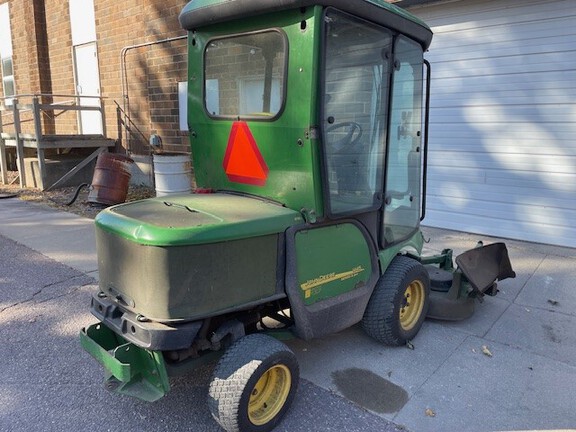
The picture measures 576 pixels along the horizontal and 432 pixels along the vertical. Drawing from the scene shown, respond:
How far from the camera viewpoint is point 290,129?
8.68 feet

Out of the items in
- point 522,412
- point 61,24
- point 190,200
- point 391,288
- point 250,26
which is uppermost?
point 61,24

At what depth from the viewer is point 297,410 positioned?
8.89 ft

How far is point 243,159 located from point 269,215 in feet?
1.76

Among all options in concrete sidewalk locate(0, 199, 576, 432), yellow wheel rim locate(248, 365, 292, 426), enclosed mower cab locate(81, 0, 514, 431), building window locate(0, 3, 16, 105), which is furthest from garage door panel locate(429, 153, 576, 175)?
building window locate(0, 3, 16, 105)

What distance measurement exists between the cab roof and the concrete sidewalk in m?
2.17

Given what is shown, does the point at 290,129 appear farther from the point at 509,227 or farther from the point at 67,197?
the point at 67,197

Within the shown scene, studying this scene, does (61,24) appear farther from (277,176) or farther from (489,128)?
(277,176)

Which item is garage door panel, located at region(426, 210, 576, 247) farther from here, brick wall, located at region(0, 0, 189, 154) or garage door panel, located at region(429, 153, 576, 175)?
brick wall, located at region(0, 0, 189, 154)

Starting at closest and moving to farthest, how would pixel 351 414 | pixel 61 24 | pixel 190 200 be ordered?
pixel 351 414 → pixel 190 200 → pixel 61 24

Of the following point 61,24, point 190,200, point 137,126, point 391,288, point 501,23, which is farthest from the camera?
point 61,24

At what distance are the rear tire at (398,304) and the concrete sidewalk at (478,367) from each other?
0.13 metres

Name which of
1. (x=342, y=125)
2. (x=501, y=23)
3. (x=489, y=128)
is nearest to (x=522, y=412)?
(x=342, y=125)

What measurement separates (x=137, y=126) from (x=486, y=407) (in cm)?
904

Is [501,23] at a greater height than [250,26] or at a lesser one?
greater
